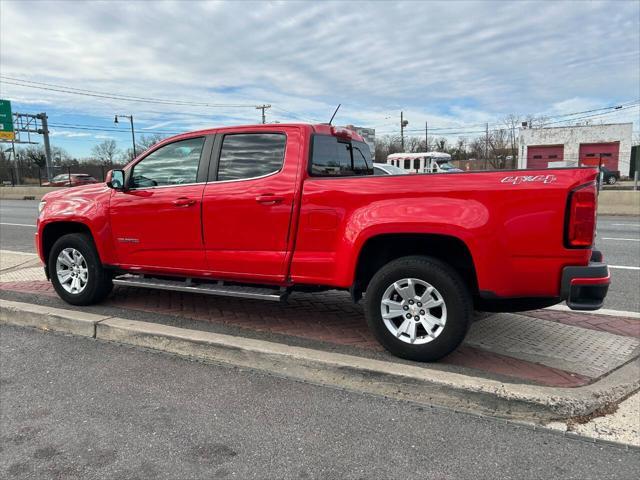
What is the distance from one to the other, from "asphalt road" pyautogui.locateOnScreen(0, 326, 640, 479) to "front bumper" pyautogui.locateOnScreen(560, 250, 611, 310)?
35.3 inches

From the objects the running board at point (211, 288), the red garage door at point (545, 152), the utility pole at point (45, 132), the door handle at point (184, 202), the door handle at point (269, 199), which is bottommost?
the running board at point (211, 288)

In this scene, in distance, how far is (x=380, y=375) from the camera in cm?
350

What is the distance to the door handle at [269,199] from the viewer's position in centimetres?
414

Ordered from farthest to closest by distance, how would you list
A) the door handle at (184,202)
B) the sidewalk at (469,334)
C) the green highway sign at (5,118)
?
1. the green highway sign at (5,118)
2. the door handle at (184,202)
3. the sidewalk at (469,334)

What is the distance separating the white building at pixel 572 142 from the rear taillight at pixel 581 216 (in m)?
40.4

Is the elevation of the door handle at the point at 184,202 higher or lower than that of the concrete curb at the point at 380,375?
higher

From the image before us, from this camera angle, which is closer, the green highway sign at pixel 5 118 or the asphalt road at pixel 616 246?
the asphalt road at pixel 616 246

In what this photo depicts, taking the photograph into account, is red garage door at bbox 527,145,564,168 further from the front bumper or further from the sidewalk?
the front bumper

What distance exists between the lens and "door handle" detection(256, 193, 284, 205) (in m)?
4.14

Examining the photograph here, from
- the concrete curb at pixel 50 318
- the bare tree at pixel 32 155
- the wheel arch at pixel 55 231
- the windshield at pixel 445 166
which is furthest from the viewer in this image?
the bare tree at pixel 32 155

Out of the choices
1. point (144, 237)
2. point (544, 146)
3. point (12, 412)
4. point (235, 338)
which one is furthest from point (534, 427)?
point (544, 146)

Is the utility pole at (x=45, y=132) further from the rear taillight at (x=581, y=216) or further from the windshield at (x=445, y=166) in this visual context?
the rear taillight at (x=581, y=216)

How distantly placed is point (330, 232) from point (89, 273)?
2855 mm

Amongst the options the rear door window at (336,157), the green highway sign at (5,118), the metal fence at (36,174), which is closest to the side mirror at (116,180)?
the rear door window at (336,157)
